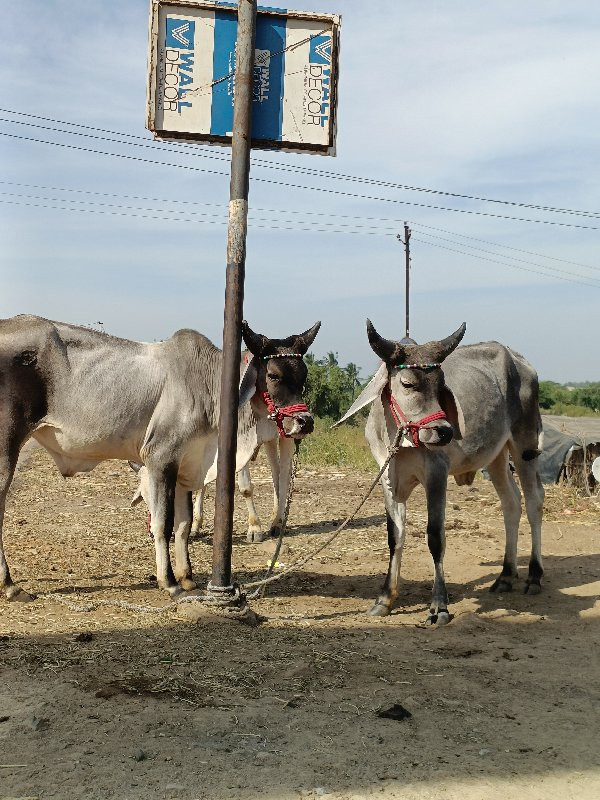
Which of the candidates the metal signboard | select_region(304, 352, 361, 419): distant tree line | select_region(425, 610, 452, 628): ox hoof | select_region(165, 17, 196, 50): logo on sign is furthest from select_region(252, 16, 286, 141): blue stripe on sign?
select_region(304, 352, 361, 419): distant tree line

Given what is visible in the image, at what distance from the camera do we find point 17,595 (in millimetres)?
6918

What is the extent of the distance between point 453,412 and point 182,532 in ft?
8.61

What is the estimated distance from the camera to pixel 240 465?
7227mm

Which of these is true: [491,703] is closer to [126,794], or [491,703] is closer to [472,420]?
[126,794]

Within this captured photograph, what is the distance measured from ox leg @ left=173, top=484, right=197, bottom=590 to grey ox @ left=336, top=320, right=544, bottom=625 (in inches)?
68.4

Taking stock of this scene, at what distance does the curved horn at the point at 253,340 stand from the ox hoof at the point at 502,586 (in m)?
3.12

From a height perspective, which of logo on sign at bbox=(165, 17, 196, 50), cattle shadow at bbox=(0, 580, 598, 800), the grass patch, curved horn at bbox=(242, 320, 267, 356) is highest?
logo on sign at bbox=(165, 17, 196, 50)

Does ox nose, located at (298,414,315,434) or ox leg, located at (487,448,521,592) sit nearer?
ox nose, located at (298,414,315,434)

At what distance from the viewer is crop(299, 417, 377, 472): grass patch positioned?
17.3m

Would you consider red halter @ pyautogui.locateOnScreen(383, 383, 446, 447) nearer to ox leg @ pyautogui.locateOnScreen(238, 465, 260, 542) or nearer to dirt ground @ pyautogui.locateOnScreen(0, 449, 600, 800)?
dirt ground @ pyautogui.locateOnScreen(0, 449, 600, 800)

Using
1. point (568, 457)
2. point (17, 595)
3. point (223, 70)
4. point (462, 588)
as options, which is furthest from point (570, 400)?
point (17, 595)

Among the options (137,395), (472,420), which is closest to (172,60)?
(137,395)

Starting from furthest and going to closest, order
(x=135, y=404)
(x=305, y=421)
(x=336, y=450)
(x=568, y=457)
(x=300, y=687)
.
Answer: (x=336, y=450)
(x=568, y=457)
(x=135, y=404)
(x=305, y=421)
(x=300, y=687)

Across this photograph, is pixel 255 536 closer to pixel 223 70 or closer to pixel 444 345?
pixel 444 345
